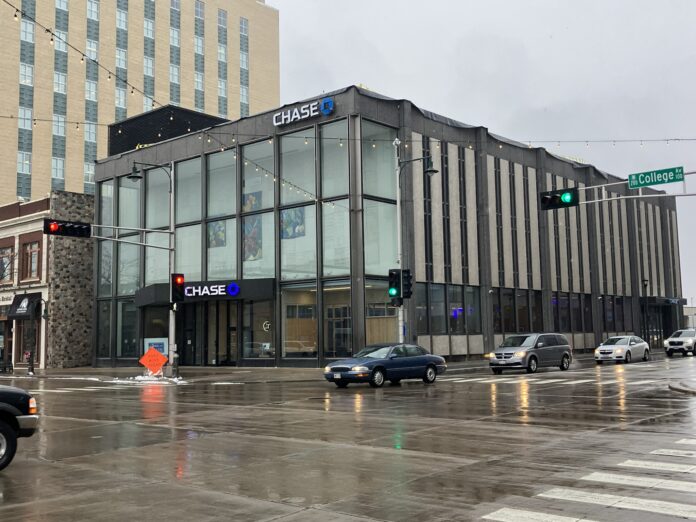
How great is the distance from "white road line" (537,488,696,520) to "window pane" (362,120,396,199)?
29776 mm

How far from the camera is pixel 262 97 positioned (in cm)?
8575

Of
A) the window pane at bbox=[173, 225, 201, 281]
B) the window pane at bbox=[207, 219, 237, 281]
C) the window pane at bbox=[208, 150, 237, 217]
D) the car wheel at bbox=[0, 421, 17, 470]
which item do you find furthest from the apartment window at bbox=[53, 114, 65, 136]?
the car wheel at bbox=[0, 421, 17, 470]

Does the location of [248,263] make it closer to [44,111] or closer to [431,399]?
[431,399]

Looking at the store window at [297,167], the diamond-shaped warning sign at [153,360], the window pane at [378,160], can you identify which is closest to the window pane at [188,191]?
the store window at [297,167]

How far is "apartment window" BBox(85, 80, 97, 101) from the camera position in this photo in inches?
2749

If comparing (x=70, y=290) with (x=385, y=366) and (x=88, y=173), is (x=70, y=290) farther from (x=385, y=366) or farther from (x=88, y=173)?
(x=385, y=366)

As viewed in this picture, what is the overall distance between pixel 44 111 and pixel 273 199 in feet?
124

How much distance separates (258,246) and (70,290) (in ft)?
57.8

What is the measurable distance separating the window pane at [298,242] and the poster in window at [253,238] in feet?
5.67

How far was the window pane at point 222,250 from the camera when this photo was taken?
41531 millimetres

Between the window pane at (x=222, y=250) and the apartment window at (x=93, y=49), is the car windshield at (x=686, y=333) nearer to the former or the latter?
the window pane at (x=222, y=250)

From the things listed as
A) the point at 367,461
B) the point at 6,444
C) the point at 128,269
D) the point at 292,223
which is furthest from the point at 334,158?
the point at 6,444

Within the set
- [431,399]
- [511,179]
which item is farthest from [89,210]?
[431,399]

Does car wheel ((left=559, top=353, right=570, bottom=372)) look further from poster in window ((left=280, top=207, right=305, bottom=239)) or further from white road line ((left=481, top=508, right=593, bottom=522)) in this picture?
white road line ((left=481, top=508, right=593, bottom=522))
